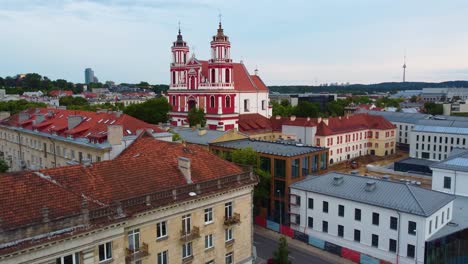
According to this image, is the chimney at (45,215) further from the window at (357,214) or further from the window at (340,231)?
the window at (340,231)

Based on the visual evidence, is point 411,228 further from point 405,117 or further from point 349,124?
point 405,117

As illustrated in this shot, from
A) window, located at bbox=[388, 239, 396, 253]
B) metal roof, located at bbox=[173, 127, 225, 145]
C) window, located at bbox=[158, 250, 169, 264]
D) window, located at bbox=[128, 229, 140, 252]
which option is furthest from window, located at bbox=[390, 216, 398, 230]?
metal roof, located at bbox=[173, 127, 225, 145]

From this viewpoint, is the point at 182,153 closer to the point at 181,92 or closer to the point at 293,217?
the point at 293,217

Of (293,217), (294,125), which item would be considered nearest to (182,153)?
(293,217)

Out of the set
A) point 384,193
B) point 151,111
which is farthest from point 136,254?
point 151,111

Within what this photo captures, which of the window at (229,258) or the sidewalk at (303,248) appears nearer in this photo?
the window at (229,258)

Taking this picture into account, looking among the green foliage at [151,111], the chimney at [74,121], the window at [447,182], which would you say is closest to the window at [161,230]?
the chimney at [74,121]
